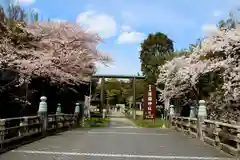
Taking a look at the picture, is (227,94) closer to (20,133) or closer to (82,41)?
(20,133)

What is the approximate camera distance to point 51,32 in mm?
27312

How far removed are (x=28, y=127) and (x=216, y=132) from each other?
254 inches

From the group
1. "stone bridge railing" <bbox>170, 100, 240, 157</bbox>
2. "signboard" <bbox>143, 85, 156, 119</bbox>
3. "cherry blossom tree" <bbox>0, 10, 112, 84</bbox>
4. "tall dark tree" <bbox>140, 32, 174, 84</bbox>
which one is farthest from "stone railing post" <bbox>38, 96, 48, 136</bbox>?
"tall dark tree" <bbox>140, 32, 174, 84</bbox>

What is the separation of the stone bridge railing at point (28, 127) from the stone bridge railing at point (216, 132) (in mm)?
6281

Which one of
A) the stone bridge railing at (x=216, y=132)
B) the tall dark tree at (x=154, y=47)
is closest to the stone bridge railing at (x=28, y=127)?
the stone bridge railing at (x=216, y=132)

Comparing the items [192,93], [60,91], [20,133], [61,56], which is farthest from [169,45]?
[20,133]

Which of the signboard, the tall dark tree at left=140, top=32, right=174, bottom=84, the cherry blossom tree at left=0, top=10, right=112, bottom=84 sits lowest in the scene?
the signboard

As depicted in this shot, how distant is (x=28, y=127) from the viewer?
14430 mm

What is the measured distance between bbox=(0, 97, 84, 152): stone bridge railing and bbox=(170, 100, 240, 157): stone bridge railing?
6.28 m

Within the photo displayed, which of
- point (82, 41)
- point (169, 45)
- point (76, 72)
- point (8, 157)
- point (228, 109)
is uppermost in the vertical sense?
point (169, 45)

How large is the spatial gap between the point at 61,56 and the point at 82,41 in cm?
390

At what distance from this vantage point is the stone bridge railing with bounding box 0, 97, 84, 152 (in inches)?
456

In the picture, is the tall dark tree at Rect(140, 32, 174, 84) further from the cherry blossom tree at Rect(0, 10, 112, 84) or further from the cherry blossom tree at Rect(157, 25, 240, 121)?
the cherry blossom tree at Rect(157, 25, 240, 121)

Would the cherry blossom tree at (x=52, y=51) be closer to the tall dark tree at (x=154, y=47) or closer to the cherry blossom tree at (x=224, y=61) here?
the cherry blossom tree at (x=224, y=61)
